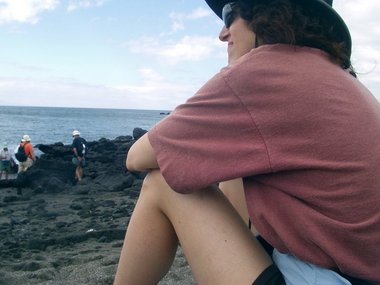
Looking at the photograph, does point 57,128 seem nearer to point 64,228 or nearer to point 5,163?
point 5,163

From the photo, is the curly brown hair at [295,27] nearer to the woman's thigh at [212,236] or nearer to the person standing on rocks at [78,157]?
the woman's thigh at [212,236]

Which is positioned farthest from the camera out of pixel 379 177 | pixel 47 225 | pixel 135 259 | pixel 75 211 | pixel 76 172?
pixel 76 172

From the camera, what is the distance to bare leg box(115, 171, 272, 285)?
1.61 metres

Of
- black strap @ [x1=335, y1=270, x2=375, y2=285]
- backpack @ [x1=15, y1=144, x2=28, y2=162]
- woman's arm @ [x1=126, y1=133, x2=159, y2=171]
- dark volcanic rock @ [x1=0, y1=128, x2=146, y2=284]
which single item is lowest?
dark volcanic rock @ [x1=0, y1=128, x2=146, y2=284]

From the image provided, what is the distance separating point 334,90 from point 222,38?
628mm

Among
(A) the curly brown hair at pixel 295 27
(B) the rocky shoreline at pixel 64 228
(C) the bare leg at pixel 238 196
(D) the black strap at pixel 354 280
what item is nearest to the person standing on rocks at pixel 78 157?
(B) the rocky shoreline at pixel 64 228

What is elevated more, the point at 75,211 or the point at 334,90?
the point at 334,90

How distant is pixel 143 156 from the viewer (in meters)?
1.78

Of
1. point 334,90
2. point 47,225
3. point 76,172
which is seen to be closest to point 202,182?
point 334,90

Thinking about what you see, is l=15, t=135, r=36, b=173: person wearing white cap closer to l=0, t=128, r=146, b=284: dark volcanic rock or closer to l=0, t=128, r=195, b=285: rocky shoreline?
l=0, t=128, r=146, b=284: dark volcanic rock

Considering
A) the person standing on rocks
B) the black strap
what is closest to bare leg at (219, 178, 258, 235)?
the black strap

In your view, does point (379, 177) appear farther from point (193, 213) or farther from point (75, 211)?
point (75, 211)

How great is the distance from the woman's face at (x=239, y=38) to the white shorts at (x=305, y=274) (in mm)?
811

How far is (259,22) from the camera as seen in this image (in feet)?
5.51
